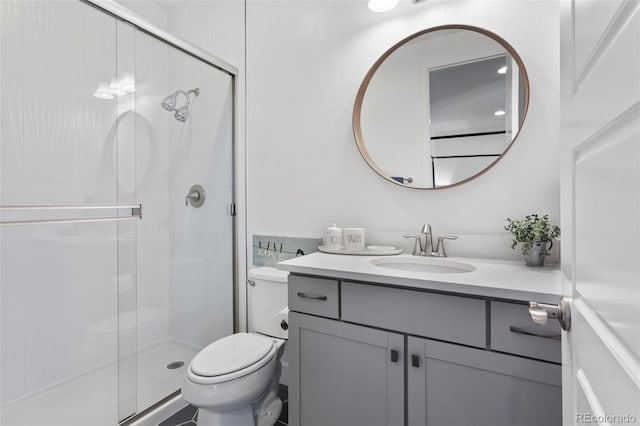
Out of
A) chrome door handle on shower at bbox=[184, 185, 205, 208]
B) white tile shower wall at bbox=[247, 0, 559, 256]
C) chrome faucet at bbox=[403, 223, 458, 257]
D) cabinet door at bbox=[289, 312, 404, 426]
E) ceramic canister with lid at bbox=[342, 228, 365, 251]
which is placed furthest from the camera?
chrome door handle on shower at bbox=[184, 185, 205, 208]

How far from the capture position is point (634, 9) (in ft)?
0.97

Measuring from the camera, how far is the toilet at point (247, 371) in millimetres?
1212

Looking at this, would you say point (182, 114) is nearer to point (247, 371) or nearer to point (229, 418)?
point (247, 371)

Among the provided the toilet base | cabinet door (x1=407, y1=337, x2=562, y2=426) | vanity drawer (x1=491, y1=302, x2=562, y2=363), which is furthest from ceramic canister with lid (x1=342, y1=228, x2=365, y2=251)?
the toilet base

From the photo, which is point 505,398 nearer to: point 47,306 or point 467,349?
point 467,349

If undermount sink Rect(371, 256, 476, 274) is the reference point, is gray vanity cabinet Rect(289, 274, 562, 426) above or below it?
below

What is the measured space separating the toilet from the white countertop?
432 mm

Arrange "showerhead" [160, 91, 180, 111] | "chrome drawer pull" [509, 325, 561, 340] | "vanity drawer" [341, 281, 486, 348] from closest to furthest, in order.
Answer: "chrome drawer pull" [509, 325, 561, 340] → "vanity drawer" [341, 281, 486, 348] → "showerhead" [160, 91, 180, 111]

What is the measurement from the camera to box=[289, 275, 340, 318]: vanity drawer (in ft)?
3.89

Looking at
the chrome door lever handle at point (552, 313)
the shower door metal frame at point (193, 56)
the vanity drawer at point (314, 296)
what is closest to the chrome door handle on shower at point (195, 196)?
the shower door metal frame at point (193, 56)

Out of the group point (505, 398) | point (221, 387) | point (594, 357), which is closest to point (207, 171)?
point (221, 387)

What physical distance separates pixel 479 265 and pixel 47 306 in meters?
1.99
